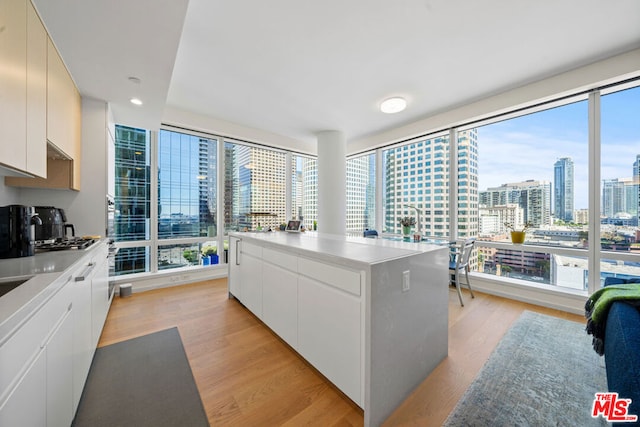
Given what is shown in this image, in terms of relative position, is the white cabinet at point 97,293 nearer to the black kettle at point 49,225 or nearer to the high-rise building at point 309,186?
the black kettle at point 49,225

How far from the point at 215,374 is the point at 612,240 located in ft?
14.5

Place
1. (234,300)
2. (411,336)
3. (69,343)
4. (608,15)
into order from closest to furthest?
1. (69,343)
2. (411,336)
3. (608,15)
4. (234,300)

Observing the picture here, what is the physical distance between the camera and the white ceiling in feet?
6.05

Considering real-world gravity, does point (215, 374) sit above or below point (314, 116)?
below

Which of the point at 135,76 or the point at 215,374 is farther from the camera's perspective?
the point at 135,76

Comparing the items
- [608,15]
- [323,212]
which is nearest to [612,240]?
[608,15]

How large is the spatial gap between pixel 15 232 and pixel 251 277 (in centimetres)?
174

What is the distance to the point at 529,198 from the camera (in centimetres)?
342

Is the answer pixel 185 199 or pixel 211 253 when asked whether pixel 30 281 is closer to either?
pixel 185 199

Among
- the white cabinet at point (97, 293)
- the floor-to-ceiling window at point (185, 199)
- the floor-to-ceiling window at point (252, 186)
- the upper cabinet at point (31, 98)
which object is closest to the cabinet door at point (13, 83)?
the upper cabinet at point (31, 98)

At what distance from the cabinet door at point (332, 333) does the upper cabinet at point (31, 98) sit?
1905 millimetres

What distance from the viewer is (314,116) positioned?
4070 mm

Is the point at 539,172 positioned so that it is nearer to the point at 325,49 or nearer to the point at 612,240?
the point at 612,240

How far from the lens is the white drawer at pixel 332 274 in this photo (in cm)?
138
